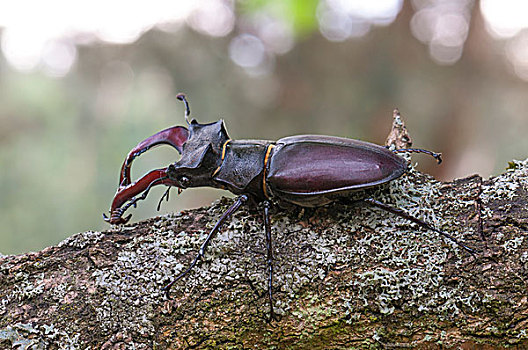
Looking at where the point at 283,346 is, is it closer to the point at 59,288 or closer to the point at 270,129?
the point at 59,288

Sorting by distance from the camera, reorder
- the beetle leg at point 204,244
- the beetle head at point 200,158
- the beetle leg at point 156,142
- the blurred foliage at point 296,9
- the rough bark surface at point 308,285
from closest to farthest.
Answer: the rough bark surface at point 308,285
the beetle leg at point 204,244
the beetle head at point 200,158
the beetle leg at point 156,142
the blurred foliage at point 296,9

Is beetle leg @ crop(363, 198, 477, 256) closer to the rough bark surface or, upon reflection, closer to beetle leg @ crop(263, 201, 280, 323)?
the rough bark surface

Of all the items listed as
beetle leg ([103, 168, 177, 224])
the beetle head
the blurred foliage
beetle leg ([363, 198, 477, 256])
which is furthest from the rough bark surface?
the blurred foliage

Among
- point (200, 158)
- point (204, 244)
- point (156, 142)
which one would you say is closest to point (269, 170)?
point (200, 158)

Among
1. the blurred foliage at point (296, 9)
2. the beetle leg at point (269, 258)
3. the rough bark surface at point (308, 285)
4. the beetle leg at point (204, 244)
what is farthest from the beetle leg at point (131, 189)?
the blurred foliage at point (296, 9)

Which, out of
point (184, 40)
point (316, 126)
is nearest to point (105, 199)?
point (184, 40)

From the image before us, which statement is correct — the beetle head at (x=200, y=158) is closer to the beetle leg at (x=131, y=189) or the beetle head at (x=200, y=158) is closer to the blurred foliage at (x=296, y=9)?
the beetle leg at (x=131, y=189)
